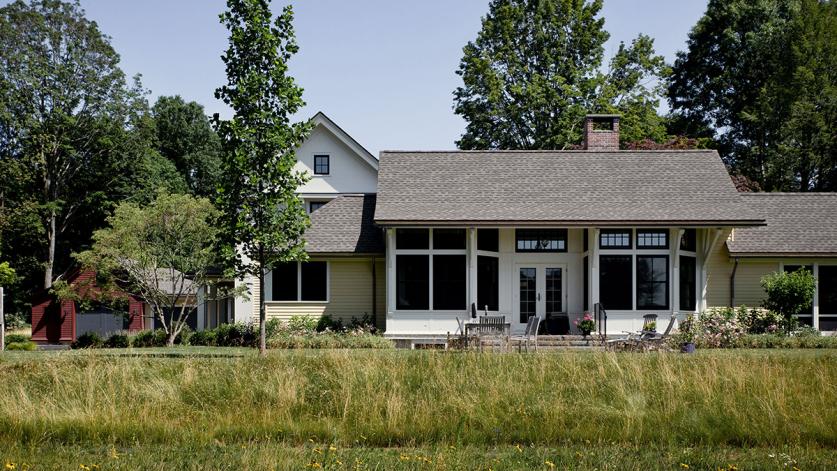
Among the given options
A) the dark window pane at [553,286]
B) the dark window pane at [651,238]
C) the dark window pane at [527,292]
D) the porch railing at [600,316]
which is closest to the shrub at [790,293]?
the dark window pane at [651,238]

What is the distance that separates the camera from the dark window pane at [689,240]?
25.5 meters

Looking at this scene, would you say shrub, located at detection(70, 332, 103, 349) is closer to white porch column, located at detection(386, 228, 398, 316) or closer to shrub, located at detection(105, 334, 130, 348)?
shrub, located at detection(105, 334, 130, 348)

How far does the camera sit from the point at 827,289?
2639 cm

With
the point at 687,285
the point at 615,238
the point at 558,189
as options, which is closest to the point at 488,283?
the point at 558,189

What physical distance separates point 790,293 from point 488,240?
834 centimetres

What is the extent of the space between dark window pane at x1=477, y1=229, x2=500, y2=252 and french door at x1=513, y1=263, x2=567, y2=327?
90 cm

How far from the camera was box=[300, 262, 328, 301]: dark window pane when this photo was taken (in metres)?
27.1

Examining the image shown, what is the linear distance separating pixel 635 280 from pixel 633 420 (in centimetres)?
1361

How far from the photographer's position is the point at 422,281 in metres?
25.2

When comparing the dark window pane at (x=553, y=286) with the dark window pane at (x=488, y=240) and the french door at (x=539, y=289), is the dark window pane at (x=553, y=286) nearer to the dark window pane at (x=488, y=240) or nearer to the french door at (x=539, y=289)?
the french door at (x=539, y=289)

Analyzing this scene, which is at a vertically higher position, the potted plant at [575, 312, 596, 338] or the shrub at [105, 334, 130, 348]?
the potted plant at [575, 312, 596, 338]

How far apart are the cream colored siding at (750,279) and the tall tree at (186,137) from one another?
127 ft

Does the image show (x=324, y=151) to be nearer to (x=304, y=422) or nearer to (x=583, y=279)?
(x=583, y=279)

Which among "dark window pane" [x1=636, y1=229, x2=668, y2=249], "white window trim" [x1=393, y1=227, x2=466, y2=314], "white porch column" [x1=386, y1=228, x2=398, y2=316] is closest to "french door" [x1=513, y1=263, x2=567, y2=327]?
"white window trim" [x1=393, y1=227, x2=466, y2=314]
